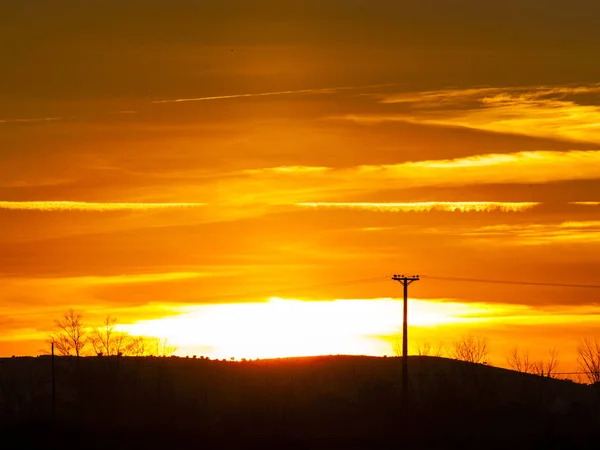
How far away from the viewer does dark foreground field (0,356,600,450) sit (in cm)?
7688

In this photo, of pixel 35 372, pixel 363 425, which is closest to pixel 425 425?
pixel 363 425

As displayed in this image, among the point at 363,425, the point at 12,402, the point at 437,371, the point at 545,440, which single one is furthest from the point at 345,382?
the point at 545,440

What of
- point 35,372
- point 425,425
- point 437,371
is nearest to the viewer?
point 425,425

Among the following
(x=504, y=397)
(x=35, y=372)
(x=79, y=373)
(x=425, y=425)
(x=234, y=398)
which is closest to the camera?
(x=425, y=425)

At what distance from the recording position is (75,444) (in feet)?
248

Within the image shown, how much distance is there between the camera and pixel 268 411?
4011 inches

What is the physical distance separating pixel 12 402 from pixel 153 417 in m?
23.6

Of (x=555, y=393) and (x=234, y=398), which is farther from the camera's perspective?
(x=555, y=393)

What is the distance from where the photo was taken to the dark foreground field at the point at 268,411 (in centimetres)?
7688

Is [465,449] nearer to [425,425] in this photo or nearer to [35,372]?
[425,425]

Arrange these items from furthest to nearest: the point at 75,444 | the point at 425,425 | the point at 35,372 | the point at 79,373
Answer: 1. the point at 35,372
2. the point at 79,373
3. the point at 425,425
4. the point at 75,444

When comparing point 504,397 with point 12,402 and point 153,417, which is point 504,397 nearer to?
point 153,417

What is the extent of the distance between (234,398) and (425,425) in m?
52.2

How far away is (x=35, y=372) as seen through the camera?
153m
